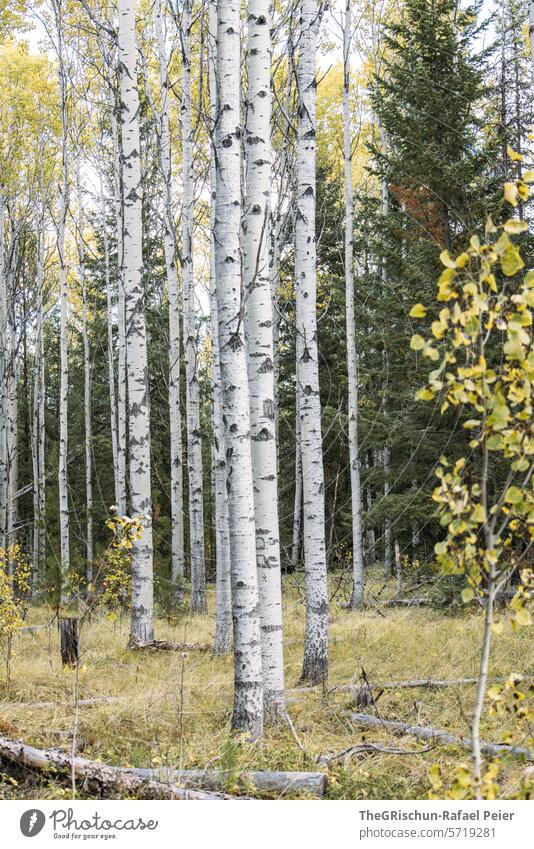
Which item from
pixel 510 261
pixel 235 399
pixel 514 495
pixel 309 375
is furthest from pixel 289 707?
pixel 510 261

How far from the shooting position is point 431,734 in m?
4.41

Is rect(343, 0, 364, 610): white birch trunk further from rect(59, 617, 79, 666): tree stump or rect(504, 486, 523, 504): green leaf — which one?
rect(504, 486, 523, 504): green leaf

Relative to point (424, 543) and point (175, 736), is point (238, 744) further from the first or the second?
point (424, 543)

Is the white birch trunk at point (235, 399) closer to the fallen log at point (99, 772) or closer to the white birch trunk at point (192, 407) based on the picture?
the fallen log at point (99, 772)

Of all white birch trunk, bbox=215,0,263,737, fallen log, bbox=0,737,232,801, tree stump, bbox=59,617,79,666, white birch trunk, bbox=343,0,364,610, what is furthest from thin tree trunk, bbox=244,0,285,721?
white birch trunk, bbox=343,0,364,610

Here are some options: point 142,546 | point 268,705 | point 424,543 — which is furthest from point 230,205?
point 424,543

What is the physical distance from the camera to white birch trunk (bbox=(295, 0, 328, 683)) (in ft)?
19.7

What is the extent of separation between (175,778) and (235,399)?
7.01 ft

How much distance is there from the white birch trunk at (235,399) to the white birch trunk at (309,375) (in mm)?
1582

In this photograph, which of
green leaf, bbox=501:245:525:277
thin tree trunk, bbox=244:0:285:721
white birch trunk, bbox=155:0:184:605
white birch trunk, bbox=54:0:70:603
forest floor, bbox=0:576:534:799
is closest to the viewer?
green leaf, bbox=501:245:525:277

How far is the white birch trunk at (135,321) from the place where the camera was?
7.27m

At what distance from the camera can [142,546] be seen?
7293 mm

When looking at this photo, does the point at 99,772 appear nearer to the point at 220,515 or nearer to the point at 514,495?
the point at 514,495

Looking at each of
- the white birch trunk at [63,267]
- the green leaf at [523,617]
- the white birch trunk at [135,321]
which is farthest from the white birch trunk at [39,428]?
the green leaf at [523,617]
